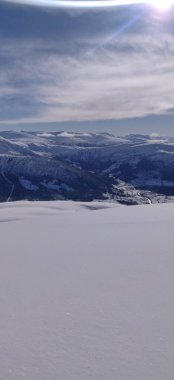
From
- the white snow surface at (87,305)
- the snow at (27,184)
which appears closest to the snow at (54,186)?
the snow at (27,184)

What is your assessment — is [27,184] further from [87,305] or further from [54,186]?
[87,305]

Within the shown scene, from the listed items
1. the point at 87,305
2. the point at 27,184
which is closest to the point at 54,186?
the point at 27,184

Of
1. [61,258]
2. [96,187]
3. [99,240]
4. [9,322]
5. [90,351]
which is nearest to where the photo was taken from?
[90,351]

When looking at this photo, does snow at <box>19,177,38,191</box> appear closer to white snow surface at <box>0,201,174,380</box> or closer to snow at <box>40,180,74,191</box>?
snow at <box>40,180,74,191</box>

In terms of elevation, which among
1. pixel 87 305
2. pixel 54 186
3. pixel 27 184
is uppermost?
pixel 87 305

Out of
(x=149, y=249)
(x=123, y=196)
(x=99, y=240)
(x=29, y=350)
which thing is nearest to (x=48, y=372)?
(x=29, y=350)

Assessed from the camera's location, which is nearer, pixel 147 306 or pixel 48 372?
pixel 48 372

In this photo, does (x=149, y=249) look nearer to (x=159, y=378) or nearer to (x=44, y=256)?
(x=44, y=256)

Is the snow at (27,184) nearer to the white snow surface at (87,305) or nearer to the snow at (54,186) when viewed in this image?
the snow at (54,186)
